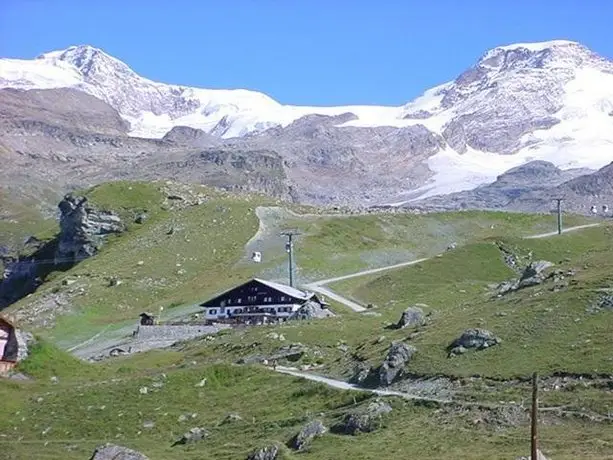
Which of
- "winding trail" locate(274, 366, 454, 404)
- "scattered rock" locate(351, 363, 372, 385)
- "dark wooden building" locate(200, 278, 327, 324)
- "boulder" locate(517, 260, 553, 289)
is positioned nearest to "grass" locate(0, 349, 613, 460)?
"winding trail" locate(274, 366, 454, 404)

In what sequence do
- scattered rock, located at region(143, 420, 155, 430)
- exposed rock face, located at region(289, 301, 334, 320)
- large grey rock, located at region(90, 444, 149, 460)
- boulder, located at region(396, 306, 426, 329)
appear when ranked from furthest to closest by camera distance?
1. exposed rock face, located at region(289, 301, 334, 320)
2. boulder, located at region(396, 306, 426, 329)
3. scattered rock, located at region(143, 420, 155, 430)
4. large grey rock, located at region(90, 444, 149, 460)

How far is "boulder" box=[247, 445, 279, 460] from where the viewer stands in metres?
61.2

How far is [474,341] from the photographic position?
75.4m

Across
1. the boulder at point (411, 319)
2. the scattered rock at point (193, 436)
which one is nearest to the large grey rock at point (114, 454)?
the scattered rock at point (193, 436)

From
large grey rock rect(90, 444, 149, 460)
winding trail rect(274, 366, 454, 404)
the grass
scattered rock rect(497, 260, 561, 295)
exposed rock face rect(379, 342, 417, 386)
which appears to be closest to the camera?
large grey rock rect(90, 444, 149, 460)

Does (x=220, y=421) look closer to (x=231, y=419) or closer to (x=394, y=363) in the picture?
(x=231, y=419)

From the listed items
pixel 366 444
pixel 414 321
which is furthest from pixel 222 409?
pixel 414 321

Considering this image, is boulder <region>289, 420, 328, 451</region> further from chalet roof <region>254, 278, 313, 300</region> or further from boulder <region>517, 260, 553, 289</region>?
chalet roof <region>254, 278, 313, 300</region>

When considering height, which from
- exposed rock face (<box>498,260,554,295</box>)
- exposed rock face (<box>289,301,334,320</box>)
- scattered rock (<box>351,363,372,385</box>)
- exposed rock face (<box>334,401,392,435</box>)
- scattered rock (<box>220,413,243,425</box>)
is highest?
exposed rock face (<box>498,260,554,295</box>)

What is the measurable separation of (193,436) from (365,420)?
12768 millimetres

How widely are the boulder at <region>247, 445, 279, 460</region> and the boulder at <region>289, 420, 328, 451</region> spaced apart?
237 centimetres

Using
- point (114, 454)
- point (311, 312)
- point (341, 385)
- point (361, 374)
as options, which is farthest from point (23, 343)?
point (311, 312)

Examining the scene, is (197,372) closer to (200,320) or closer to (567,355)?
(567,355)

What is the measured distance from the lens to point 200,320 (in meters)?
132
